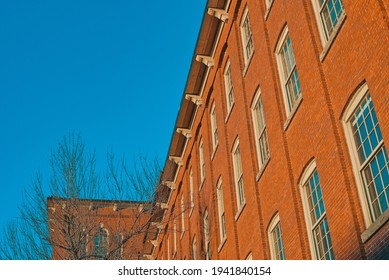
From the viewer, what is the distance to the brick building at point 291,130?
1205cm

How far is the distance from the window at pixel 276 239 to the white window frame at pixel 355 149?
4568 mm

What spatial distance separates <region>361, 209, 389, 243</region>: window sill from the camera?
10953mm

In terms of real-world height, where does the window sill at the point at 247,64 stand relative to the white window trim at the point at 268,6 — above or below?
below

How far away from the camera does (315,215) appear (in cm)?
1457

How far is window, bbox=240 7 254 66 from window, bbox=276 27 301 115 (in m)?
2.84

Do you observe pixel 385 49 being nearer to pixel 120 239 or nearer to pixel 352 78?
pixel 352 78

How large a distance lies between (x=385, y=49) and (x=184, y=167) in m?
21.2

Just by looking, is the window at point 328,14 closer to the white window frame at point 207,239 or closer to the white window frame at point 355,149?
the white window frame at point 355,149

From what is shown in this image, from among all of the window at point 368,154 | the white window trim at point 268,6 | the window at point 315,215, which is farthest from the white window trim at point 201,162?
the window at point 368,154

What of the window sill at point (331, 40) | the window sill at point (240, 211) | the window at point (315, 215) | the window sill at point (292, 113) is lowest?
the window at point (315, 215)

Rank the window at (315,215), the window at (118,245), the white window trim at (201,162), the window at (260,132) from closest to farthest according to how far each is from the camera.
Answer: the window at (315,215)
the window at (260,132)
the window at (118,245)
the white window trim at (201,162)

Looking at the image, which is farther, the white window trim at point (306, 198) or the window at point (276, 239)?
the window at point (276, 239)

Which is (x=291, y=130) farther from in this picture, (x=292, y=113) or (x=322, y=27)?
(x=322, y=27)

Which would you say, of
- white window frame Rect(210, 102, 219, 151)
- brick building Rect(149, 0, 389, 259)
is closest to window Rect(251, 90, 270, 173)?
brick building Rect(149, 0, 389, 259)
